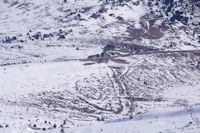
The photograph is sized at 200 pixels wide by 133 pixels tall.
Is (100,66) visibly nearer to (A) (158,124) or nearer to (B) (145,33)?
(B) (145,33)

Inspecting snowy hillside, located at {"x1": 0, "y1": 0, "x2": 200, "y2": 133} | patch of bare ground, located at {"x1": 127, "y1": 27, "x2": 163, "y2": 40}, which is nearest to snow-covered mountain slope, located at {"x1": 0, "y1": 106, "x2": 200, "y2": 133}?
snowy hillside, located at {"x1": 0, "y1": 0, "x2": 200, "y2": 133}

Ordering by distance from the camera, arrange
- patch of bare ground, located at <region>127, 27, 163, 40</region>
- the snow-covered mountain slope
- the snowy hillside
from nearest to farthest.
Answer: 1. the snow-covered mountain slope
2. the snowy hillside
3. patch of bare ground, located at <region>127, 27, 163, 40</region>

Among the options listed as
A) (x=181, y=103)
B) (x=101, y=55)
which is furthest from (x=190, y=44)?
(x=181, y=103)

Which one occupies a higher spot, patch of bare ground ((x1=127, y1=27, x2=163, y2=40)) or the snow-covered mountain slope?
patch of bare ground ((x1=127, y1=27, x2=163, y2=40))

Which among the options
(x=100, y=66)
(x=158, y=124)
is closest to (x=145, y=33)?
(x=100, y=66)

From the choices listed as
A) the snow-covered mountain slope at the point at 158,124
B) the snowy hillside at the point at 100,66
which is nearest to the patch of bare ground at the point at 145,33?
the snowy hillside at the point at 100,66

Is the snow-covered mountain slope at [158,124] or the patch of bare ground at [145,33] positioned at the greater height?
the patch of bare ground at [145,33]

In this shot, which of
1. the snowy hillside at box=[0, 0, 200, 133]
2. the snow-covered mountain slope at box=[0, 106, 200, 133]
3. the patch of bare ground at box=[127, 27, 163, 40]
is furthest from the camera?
the patch of bare ground at box=[127, 27, 163, 40]

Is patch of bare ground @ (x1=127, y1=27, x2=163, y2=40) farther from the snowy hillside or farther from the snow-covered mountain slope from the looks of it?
the snow-covered mountain slope

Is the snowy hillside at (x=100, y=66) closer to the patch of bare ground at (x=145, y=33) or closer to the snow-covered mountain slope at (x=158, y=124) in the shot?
the snow-covered mountain slope at (x=158, y=124)

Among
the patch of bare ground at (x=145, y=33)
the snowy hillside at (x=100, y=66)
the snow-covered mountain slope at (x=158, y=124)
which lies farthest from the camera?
the patch of bare ground at (x=145, y=33)
